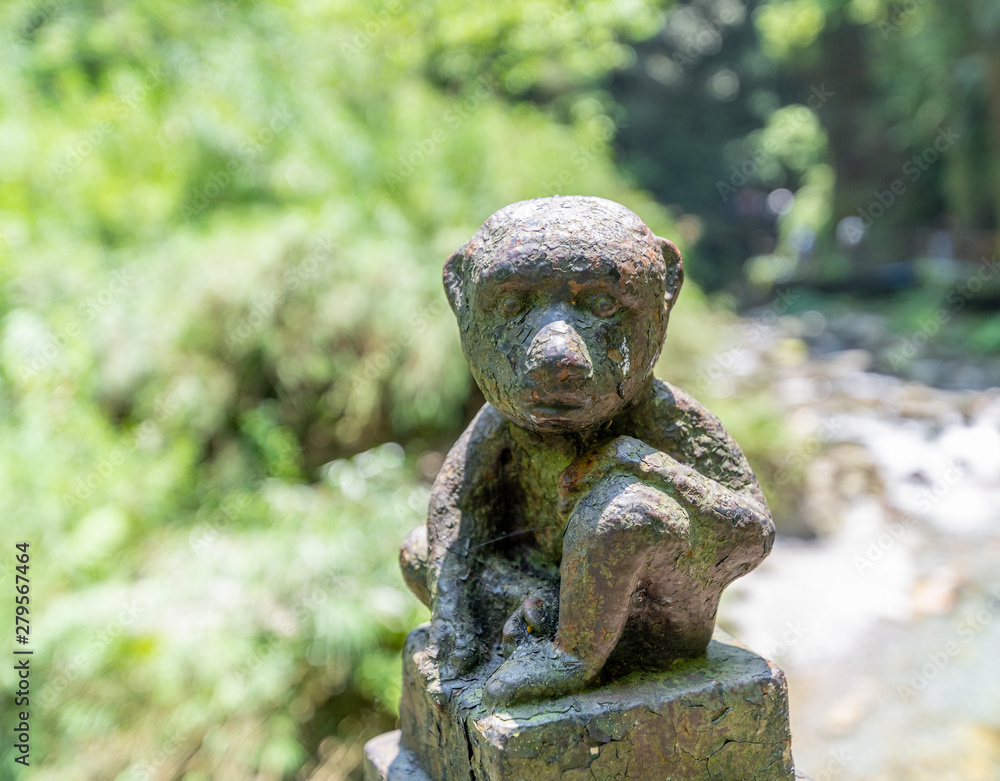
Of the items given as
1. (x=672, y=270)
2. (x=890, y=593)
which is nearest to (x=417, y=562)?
(x=672, y=270)

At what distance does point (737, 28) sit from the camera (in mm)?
15078

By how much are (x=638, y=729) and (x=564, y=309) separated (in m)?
0.72

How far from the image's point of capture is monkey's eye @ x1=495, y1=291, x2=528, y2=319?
4.04 ft

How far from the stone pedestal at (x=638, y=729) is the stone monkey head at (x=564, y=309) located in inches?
18.9

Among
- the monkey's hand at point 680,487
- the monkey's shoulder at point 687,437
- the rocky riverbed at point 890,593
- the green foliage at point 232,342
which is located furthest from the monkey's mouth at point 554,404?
the rocky riverbed at point 890,593

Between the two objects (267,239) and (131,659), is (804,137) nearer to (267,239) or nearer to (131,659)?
(267,239)

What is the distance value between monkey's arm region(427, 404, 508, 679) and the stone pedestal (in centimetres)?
9

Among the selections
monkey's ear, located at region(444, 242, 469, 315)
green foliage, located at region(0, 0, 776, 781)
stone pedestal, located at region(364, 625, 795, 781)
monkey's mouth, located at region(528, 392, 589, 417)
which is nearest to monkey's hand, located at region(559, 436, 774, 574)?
monkey's mouth, located at region(528, 392, 589, 417)

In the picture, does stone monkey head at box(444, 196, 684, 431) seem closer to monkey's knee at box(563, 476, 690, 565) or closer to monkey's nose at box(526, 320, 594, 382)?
monkey's nose at box(526, 320, 594, 382)

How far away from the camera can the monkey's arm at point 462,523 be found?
1.40 metres

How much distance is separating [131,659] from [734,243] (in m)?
14.3

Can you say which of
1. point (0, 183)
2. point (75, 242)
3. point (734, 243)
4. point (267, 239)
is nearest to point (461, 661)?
point (267, 239)

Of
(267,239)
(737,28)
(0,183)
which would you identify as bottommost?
(267,239)

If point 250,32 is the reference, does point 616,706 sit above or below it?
below
